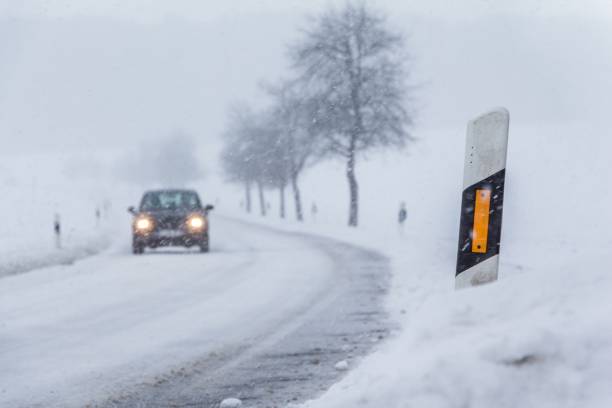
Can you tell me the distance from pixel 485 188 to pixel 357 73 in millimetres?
27977

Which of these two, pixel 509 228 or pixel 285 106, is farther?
pixel 285 106

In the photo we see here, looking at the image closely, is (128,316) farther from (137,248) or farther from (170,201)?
(170,201)

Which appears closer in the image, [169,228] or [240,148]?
[169,228]

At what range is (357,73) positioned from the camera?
31141 millimetres

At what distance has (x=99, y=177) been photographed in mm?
161000

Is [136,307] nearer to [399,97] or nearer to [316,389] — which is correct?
[316,389]

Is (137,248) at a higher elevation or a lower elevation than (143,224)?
lower

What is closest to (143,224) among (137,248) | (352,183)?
(137,248)

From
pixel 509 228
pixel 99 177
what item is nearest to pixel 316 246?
pixel 509 228

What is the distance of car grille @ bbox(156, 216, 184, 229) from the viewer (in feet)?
57.4

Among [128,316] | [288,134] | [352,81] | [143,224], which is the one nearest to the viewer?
[128,316]

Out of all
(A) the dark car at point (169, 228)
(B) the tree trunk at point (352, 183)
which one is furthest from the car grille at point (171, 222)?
(B) the tree trunk at point (352, 183)

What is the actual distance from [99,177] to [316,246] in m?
148

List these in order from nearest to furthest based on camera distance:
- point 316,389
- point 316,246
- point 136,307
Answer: point 316,389 → point 136,307 → point 316,246
